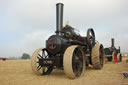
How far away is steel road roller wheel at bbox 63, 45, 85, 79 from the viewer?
5.05 meters

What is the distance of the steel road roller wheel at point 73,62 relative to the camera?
505 centimetres

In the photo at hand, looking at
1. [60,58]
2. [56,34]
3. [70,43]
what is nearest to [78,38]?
[70,43]

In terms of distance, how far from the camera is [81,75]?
599 cm

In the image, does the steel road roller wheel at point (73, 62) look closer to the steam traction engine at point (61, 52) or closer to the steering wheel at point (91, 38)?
the steam traction engine at point (61, 52)

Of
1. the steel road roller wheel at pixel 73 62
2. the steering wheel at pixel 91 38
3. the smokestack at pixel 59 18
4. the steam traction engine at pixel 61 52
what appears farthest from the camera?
the steering wheel at pixel 91 38

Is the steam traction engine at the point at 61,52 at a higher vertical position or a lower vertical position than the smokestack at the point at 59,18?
lower

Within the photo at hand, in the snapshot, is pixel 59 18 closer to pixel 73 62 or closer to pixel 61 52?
pixel 61 52

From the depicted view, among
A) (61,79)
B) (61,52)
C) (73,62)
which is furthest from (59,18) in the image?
(61,79)

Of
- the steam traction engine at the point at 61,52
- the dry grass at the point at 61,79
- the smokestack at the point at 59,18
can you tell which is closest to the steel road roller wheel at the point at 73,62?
the steam traction engine at the point at 61,52

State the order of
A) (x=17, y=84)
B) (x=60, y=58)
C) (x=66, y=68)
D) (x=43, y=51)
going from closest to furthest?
(x=17, y=84) < (x=66, y=68) < (x=60, y=58) < (x=43, y=51)

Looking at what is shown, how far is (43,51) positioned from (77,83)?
112 inches

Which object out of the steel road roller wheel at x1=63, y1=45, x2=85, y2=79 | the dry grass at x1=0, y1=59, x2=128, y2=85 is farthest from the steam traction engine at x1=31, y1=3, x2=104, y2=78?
the dry grass at x1=0, y1=59, x2=128, y2=85

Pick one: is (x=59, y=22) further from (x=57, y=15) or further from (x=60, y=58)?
(x=60, y=58)

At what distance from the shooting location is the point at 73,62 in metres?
5.68
